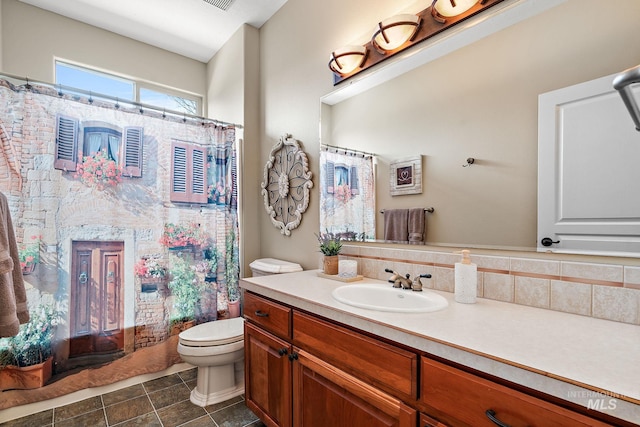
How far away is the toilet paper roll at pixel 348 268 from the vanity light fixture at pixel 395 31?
117cm

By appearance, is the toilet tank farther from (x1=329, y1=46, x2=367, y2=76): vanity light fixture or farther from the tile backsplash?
(x1=329, y1=46, x2=367, y2=76): vanity light fixture

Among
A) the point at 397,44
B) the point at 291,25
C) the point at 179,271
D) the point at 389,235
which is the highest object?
the point at 291,25

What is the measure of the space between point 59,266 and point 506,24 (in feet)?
9.18

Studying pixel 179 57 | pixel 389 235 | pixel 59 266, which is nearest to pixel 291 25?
pixel 179 57

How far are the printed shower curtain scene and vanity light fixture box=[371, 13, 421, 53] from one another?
1548 mm

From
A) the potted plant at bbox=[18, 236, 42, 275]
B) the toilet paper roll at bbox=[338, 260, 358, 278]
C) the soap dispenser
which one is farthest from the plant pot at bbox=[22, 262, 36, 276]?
the soap dispenser

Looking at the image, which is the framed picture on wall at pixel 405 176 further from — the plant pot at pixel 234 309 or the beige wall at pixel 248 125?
the plant pot at pixel 234 309

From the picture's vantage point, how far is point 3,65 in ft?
7.80

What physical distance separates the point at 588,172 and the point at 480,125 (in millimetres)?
417

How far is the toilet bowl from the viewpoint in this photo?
1.98 meters

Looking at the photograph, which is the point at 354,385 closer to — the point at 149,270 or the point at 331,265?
the point at 331,265

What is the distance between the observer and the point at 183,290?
96.5 inches

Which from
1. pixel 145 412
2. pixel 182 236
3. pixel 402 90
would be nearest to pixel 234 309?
pixel 182 236

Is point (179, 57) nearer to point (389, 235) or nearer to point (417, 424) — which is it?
point (389, 235)
